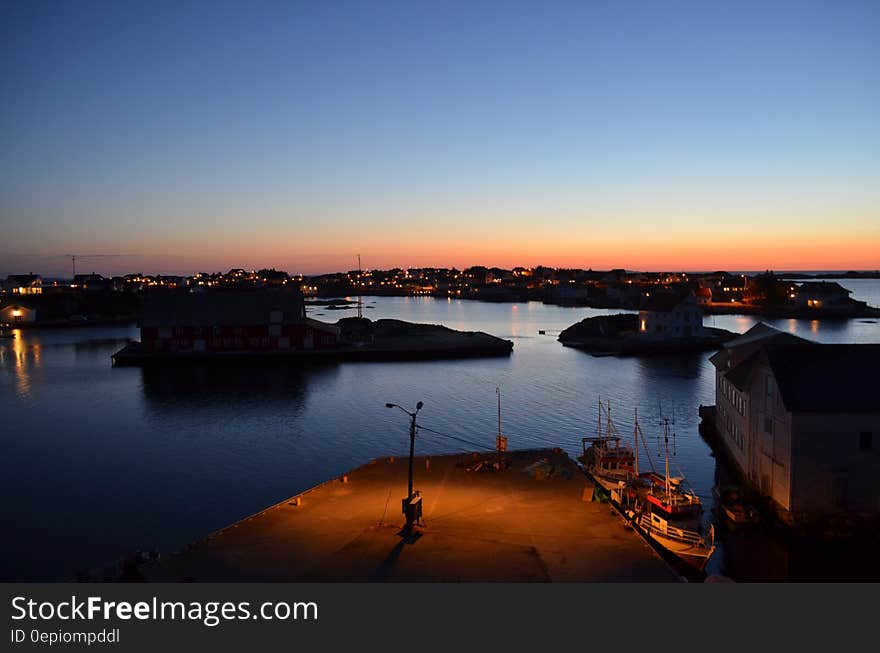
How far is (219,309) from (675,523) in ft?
193

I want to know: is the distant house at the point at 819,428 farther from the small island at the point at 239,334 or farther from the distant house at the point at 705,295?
the distant house at the point at 705,295

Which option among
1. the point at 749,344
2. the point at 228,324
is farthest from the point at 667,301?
the point at 749,344

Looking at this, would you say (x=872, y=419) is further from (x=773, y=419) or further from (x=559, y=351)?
(x=559, y=351)

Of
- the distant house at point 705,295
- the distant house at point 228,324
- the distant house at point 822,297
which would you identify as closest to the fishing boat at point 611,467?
the distant house at point 228,324

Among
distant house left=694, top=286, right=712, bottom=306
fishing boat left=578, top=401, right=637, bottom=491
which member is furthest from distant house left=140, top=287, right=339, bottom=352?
distant house left=694, top=286, right=712, bottom=306

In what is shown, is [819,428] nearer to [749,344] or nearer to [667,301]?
[749,344]

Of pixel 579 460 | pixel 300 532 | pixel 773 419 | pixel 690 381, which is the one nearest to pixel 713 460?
pixel 579 460

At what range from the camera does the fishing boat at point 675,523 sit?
19781mm

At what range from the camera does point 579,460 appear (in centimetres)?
3108

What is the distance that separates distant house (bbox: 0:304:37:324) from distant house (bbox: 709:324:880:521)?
122 meters

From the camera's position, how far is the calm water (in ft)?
76.8

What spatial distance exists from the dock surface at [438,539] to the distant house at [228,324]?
49.5 metres

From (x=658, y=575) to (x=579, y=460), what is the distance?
53.0ft

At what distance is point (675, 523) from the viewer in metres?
20.7
